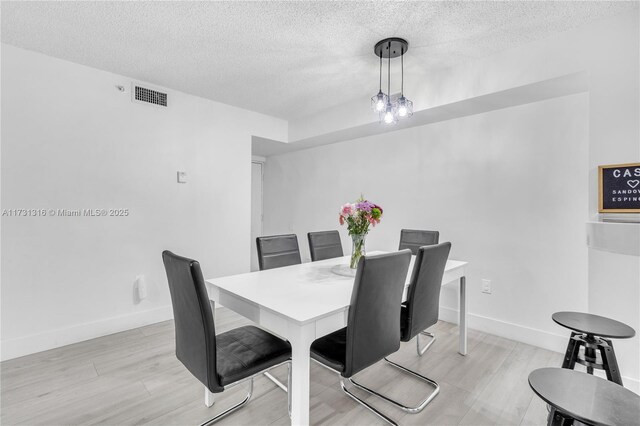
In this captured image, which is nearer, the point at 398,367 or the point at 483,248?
the point at 398,367

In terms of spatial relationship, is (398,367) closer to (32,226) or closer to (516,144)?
(516,144)

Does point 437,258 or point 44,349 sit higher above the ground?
point 437,258

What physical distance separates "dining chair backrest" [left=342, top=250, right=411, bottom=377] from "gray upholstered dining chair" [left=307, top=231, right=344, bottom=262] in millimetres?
1372

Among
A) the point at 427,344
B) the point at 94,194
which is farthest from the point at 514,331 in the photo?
the point at 94,194

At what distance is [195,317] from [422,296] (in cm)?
131

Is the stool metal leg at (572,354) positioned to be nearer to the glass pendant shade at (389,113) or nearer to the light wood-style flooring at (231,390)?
the light wood-style flooring at (231,390)

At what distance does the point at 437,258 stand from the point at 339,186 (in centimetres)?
265

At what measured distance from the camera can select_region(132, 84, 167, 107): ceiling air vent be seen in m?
3.03

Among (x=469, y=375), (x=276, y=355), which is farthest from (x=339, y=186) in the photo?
(x=276, y=355)

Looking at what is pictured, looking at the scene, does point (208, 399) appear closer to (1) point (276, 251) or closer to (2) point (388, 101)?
(1) point (276, 251)

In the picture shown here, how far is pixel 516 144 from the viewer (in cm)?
279

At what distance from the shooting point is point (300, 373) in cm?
129

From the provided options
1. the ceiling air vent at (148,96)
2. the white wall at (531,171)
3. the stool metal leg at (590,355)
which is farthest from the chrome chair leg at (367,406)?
the ceiling air vent at (148,96)

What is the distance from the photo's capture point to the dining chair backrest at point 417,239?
9.59 feet
